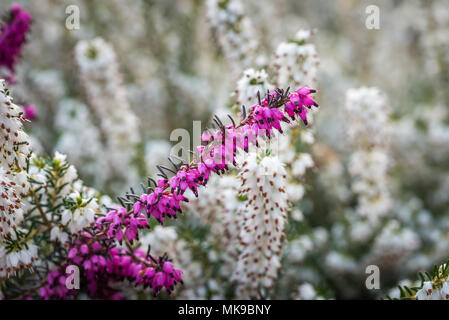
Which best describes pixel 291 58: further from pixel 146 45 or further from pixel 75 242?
pixel 146 45

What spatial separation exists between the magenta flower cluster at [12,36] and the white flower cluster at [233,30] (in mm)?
1560

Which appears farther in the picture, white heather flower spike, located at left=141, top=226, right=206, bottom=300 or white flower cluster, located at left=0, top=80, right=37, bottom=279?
white heather flower spike, located at left=141, top=226, right=206, bottom=300

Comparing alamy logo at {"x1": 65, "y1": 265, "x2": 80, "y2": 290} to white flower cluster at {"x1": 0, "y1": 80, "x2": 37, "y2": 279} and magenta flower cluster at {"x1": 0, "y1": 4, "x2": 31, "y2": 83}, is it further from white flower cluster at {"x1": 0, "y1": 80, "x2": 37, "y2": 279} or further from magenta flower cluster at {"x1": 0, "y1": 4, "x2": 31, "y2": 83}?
magenta flower cluster at {"x1": 0, "y1": 4, "x2": 31, "y2": 83}

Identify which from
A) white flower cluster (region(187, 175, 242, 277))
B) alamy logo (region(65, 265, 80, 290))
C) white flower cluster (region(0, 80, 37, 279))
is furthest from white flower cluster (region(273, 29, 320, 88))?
alamy logo (region(65, 265, 80, 290))

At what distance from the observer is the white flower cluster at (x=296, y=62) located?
3.06 metres

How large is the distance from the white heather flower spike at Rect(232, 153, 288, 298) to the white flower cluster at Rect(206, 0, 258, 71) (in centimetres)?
144

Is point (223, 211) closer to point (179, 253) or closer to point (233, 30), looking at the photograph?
point (179, 253)

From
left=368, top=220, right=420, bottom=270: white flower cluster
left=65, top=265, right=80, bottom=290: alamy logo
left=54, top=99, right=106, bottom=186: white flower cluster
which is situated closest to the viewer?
left=65, top=265, right=80, bottom=290: alamy logo

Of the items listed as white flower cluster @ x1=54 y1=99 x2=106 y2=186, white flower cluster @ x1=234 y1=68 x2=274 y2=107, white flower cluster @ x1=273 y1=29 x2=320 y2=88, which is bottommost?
white flower cluster @ x1=234 y1=68 x2=274 y2=107

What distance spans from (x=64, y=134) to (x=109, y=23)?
2.35 m

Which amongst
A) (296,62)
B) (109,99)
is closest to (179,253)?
(296,62)

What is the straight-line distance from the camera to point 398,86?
23.2ft

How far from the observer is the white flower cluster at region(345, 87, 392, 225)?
377cm
